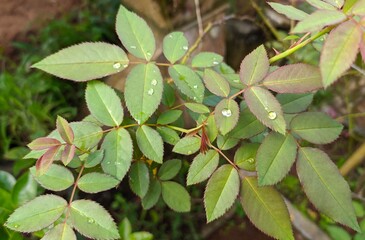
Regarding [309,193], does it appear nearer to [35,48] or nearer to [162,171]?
[162,171]

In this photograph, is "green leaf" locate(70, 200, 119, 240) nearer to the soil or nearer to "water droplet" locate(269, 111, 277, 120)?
"water droplet" locate(269, 111, 277, 120)

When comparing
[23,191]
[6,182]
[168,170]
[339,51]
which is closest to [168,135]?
[168,170]

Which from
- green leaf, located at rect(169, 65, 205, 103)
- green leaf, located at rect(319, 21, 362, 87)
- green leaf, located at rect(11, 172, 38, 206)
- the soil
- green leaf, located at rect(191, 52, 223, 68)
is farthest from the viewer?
the soil

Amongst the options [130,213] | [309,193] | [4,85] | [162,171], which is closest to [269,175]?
[309,193]

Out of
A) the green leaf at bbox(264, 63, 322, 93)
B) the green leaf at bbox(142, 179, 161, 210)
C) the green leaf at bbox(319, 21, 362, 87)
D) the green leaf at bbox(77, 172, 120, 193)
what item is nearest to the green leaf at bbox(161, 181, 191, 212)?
the green leaf at bbox(142, 179, 161, 210)

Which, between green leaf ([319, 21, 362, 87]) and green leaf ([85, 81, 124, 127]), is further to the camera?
green leaf ([85, 81, 124, 127])

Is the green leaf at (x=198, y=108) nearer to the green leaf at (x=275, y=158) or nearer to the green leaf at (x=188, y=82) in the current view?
the green leaf at (x=188, y=82)
